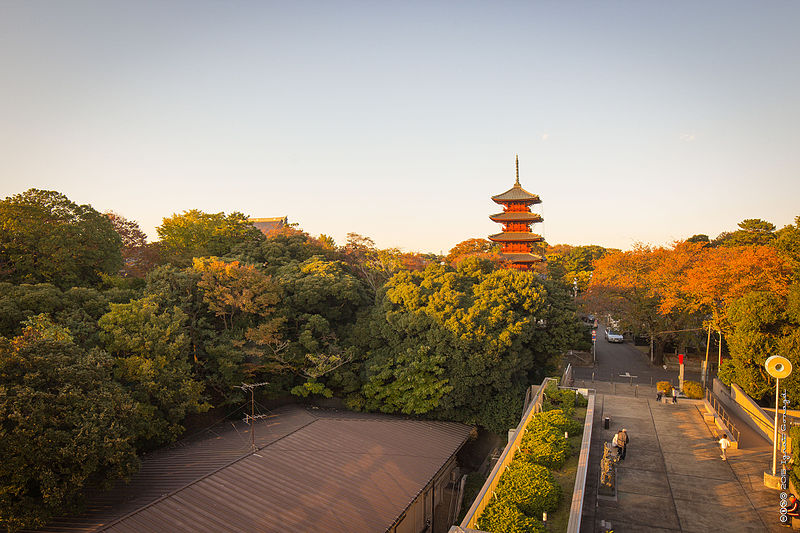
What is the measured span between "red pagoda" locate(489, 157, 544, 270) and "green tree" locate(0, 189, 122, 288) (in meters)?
22.4

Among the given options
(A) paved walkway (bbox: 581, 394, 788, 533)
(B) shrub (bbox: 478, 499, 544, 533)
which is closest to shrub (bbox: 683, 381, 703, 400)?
(A) paved walkway (bbox: 581, 394, 788, 533)

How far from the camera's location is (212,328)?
58.6 feet

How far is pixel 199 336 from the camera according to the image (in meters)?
17.4

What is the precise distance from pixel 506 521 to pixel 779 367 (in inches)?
300

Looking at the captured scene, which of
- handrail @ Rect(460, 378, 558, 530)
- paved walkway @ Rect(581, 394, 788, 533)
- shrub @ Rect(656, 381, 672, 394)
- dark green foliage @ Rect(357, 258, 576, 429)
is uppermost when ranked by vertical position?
dark green foliage @ Rect(357, 258, 576, 429)

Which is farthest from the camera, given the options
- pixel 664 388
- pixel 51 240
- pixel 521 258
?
pixel 521 258

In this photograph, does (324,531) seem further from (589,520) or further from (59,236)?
(59,236)

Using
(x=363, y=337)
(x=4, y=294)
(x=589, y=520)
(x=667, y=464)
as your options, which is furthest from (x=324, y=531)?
(x=4, y=294)

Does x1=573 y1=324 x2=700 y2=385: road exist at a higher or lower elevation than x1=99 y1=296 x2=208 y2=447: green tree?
lower

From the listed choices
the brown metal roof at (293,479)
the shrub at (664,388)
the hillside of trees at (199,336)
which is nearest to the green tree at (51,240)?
the hillside of trees at (199,336)

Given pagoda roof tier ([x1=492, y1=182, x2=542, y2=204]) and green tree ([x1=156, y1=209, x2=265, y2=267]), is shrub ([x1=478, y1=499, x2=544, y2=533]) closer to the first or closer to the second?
green tree ([x1=156, y1=209, x2=265, y2=267])

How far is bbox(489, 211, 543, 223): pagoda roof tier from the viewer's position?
30.6 m

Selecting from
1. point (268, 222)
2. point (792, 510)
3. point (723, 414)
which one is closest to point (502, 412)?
point (723, 414)

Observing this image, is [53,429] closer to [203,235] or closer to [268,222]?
[203,235]
